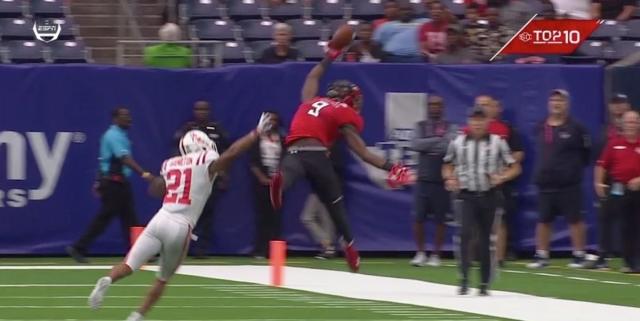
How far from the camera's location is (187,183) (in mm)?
12172

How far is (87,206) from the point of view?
19562 mm

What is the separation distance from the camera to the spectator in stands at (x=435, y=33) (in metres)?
20.7

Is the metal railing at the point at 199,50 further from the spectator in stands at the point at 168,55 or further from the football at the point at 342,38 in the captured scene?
the football at the point at 342,38

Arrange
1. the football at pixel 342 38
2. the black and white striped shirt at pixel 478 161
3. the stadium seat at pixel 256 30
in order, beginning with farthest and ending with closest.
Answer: the stadium seat at pixel 256 30 < the football at pixel 342 38 < the black and white striped shirt at pixel 478 161

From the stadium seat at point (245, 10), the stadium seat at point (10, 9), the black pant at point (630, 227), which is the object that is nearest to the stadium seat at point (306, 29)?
the stadium seat at point (245, 10)

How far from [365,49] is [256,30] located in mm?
1926

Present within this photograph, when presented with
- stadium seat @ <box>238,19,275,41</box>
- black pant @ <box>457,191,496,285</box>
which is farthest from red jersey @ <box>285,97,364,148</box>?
stadium seat @ <box>238,19,275,41</box>

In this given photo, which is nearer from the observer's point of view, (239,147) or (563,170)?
(239,147)

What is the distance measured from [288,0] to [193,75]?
142 inches

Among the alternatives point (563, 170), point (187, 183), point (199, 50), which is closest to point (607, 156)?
point (563, 170)

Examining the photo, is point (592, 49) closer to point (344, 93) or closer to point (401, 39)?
point (401, 39)

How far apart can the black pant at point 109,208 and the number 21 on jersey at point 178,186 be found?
6529mm

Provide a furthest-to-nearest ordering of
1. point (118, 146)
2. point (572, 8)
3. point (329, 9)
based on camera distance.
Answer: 1. point (329, 9)
2. point (572, 8)
3. point (118, 146)

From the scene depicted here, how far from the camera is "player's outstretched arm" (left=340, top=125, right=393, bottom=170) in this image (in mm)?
15164
